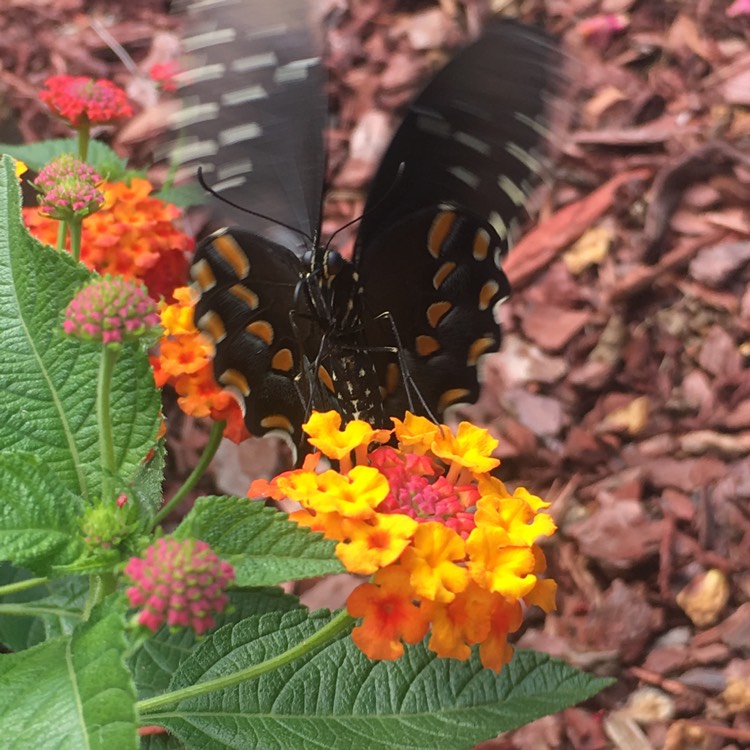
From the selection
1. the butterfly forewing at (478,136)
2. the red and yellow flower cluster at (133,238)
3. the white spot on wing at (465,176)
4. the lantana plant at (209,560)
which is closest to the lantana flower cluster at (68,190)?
the lantana plant at (209,560)

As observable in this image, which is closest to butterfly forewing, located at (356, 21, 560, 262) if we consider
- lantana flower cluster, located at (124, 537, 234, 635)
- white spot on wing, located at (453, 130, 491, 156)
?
white spot on wing, located at (453, 130, 491, 156)

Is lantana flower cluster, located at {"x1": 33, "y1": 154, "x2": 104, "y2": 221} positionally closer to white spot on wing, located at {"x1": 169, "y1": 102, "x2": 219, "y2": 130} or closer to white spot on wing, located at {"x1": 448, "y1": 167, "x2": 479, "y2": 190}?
white spot on wing, located at {"x1": 169, "y1": 102, "x2": 219, "y2": 130}

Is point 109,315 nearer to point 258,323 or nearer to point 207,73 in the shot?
point 258,323

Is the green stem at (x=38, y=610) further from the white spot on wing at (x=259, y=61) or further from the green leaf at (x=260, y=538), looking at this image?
the white spot on wing at (x=259, y=61)

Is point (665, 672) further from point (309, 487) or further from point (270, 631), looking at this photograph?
point (309, 487)

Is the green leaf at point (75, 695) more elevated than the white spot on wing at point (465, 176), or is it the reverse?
the white spot on wing at point (465, 176)

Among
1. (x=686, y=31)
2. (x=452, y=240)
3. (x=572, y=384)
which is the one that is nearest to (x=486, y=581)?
(x=452, y=240)
